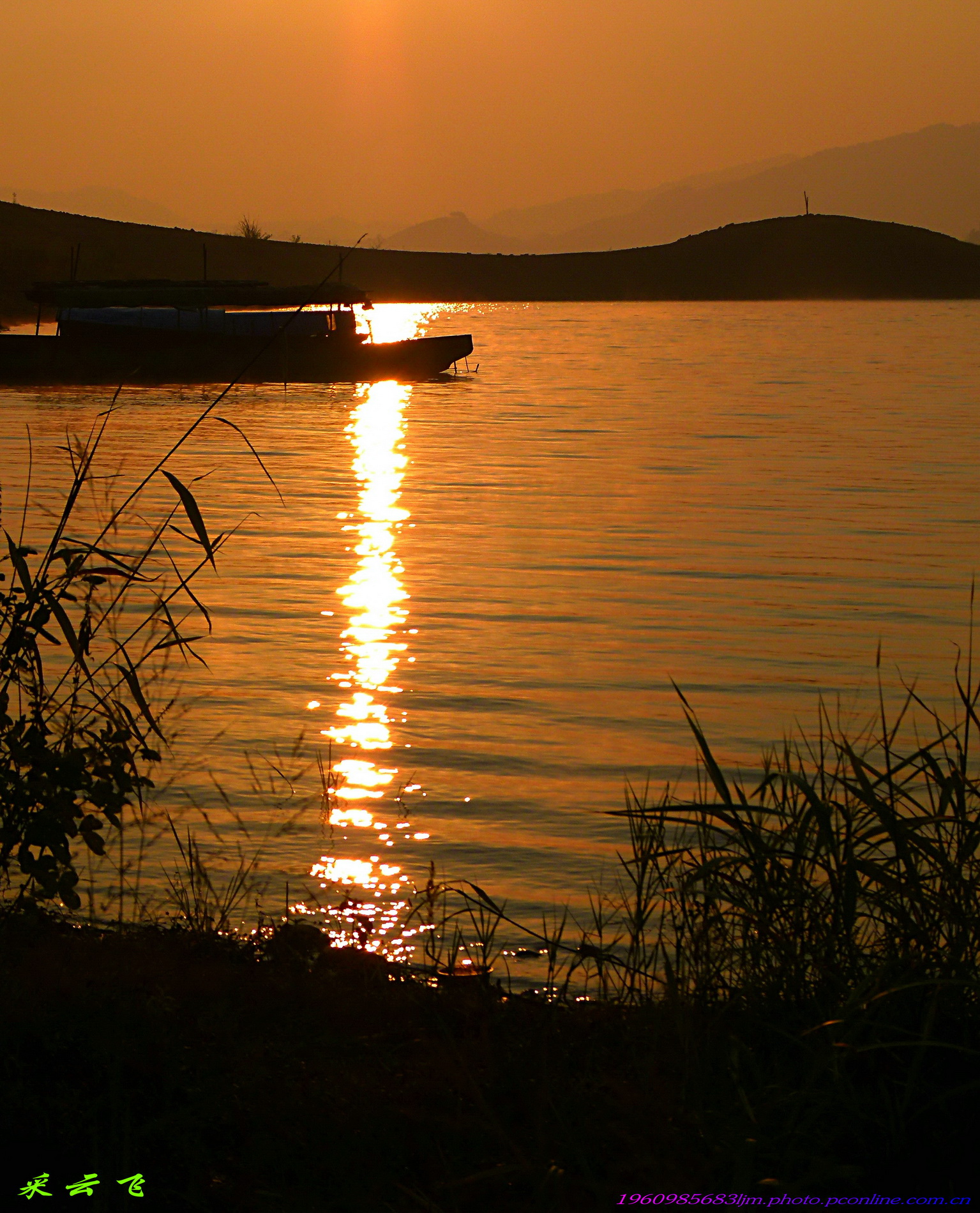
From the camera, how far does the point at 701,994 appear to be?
3908mm

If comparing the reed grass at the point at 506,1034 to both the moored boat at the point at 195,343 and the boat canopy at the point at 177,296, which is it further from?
the boat canopy at the point at 177,296

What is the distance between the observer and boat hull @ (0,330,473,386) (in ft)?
131

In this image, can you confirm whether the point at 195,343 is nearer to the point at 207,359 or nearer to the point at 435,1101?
the point at 207,359

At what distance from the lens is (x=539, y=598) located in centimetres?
1255

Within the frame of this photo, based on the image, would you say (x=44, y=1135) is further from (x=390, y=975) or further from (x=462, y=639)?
(x=462, y=639)

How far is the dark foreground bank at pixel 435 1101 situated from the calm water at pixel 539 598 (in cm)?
210

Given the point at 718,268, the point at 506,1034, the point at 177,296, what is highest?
the point at 718,268

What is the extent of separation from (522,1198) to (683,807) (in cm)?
97

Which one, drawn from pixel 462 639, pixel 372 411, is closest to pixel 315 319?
pixel 372 411

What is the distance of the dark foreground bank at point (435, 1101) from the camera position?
320 cm

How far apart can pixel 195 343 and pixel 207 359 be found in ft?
2.49

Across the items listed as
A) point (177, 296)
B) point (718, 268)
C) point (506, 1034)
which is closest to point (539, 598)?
point (506, 1034)

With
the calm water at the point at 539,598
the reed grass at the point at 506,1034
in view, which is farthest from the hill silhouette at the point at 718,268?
the reed grass at the point at 506,1034

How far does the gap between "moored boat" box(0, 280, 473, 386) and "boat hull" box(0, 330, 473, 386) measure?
3cm
